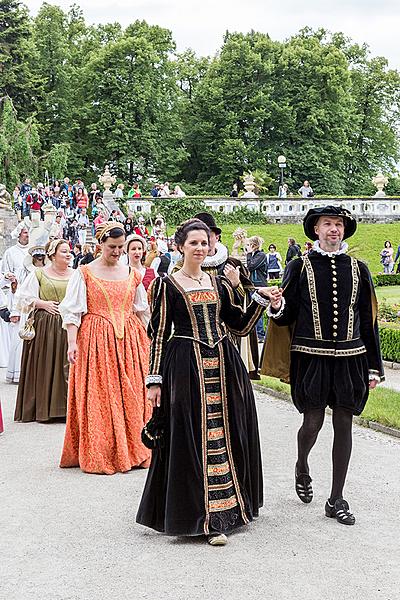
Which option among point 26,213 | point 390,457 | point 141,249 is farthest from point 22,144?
point 390,457

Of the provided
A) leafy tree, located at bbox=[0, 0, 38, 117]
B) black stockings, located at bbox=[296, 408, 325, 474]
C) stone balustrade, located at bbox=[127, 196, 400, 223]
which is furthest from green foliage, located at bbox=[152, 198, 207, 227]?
A: black stockings, located at bbox=[296, 408, 325, 474]

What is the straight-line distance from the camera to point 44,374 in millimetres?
8781

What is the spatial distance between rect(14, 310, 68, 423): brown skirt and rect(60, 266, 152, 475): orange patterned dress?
1798 millimetres

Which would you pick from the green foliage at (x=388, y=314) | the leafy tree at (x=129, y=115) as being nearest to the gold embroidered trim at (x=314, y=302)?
the green foliage at (x=388, y=314)

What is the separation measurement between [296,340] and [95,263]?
2.21 m

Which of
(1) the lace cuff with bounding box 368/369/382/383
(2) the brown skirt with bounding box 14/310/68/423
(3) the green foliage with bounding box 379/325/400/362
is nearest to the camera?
(1) the lace cuff with bounding box 368/369/382/383

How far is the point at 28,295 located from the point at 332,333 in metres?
4.18

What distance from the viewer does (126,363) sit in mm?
6969

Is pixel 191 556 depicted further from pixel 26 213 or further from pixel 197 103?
pixel 197 103

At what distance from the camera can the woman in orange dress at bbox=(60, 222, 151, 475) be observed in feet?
22.1

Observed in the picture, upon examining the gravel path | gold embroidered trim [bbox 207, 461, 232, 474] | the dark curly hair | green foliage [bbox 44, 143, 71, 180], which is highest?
green foliage [bbox 44, 143, 71, 180]

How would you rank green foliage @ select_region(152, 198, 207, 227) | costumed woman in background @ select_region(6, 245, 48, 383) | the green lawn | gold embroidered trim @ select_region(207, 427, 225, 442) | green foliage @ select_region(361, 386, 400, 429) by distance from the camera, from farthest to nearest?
green foliage @ select_region(152, 198, 207, 227) → the green lawn → costumed woman in background @ select_region(6, 245, 48, 383) → green foliage @ select_region(361, 386, 400, 429) → gold embroidered trim @ select_region(207, 427, 225, 442)

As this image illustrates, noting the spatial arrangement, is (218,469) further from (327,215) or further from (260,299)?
(327,215)

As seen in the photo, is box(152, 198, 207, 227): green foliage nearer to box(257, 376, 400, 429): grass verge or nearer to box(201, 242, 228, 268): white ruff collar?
box(257, 376, 400, 429): grass verge
